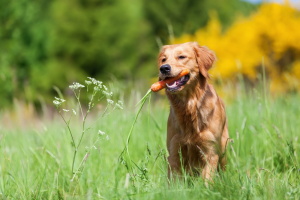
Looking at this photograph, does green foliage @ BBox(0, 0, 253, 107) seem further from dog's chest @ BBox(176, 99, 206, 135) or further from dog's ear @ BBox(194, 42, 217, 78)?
dog's chest @ BBox(176, 99, 206, 135)

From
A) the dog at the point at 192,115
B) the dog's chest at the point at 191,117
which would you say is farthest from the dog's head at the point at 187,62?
the dog's chest at the point at 191,117

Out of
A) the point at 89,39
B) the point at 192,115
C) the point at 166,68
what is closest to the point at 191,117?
the point at 192,115

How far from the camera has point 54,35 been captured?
21453 mm

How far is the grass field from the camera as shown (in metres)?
2.38

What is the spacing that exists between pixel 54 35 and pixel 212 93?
19356 millimetres

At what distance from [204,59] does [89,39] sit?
19.5 meters

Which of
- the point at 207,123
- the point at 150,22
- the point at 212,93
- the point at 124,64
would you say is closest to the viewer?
the point at 207,123

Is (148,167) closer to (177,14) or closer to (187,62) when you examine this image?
(187,62)

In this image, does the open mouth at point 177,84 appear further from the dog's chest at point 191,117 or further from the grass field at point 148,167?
the grass field at point 148,167

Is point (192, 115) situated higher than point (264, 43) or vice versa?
point (264, 43)

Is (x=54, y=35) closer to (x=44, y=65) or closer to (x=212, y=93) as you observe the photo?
(x=44, y=65)

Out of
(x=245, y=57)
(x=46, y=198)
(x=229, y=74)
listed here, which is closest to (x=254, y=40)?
(x=245, y=57)

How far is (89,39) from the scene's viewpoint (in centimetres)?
2225

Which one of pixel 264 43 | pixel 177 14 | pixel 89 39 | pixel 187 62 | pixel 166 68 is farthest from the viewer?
pixel 177 14
